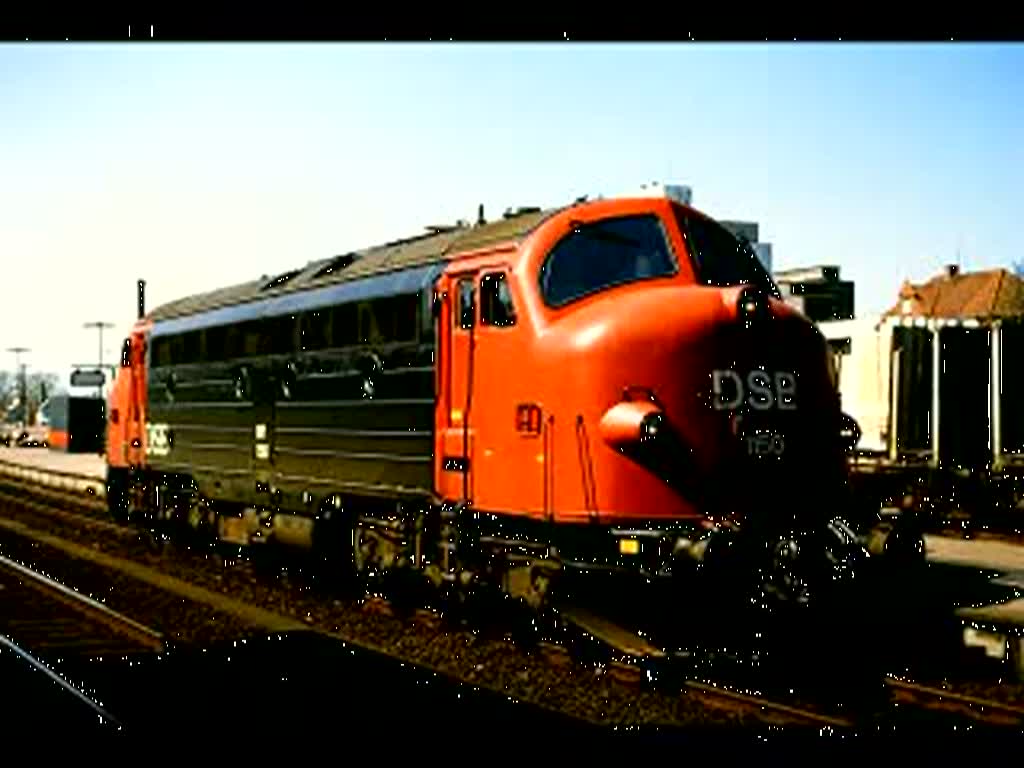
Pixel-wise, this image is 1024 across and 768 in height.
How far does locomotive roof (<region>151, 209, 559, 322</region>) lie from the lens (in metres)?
11.5

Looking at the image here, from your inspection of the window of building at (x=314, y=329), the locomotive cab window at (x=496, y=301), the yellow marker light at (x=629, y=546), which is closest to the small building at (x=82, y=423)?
the window of building at (x=314, y=329)

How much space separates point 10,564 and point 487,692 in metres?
11.5

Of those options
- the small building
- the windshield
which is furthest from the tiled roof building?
the small building

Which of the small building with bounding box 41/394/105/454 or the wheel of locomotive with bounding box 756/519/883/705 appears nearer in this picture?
the wheel of locomotive with bounding box 756/519/883/705

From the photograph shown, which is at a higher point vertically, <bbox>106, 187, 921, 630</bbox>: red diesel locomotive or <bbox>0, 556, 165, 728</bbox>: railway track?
<bbox>106, 187, 921, 630</bbox>: red diesel locomotive

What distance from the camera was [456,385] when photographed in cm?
1152

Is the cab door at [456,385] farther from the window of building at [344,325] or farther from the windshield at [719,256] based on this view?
the windshield at [719,256]

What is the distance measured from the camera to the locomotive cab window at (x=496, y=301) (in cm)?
1078

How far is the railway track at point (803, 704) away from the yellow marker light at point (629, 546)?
0.75 metres

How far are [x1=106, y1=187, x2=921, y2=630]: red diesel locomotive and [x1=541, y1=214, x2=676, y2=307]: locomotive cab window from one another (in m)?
0.02

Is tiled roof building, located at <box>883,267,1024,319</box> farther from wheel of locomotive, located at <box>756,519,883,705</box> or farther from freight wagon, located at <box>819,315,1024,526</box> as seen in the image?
wheel of locomotive, located at <box>756,519,883,705</box>

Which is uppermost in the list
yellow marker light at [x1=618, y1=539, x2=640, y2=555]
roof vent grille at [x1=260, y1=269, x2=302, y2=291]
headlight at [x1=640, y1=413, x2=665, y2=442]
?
roof vent grille at [x1=260, y1=269, x2=302, y2=291]

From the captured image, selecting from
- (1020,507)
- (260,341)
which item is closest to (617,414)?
(260,341)

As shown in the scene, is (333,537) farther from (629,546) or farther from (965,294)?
(965,294)
